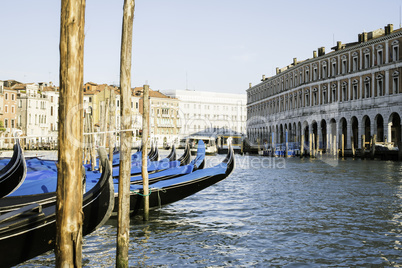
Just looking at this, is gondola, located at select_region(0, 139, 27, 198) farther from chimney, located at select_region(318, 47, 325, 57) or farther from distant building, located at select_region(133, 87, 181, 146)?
distant building, located at select_region(133, 87, 181, 146)

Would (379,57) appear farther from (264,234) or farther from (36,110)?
(36,110)

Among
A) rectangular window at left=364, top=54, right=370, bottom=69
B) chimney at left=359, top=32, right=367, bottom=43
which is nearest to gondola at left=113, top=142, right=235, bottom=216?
rectangular window at left=364, top=54, right=370, bottom=69

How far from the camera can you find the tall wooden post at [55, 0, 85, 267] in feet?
10.1

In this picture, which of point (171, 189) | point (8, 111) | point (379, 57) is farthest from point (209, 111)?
point (171, 189)

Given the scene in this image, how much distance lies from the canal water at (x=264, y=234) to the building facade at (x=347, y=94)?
19.2 m

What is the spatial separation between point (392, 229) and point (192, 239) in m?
3.16

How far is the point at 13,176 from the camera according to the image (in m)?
6.98

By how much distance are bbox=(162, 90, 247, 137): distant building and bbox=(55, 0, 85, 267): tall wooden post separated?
6477cm

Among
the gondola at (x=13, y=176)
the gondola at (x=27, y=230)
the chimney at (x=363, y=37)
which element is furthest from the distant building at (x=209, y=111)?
the gondola at (x=27, y=230)

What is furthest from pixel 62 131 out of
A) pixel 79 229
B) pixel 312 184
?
pixel 312 184

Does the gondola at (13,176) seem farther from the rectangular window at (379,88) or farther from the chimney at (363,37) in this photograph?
the chimney at (363,37)

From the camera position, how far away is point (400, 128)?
30484mm

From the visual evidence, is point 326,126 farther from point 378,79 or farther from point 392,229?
point 392,229

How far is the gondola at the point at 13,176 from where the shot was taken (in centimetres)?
683
